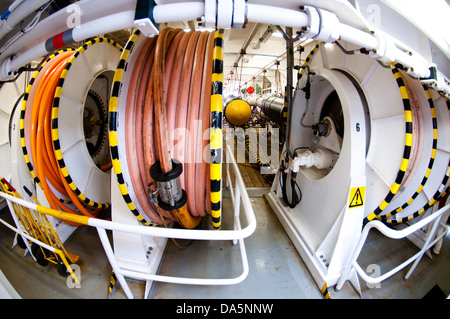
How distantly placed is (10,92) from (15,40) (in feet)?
6.81

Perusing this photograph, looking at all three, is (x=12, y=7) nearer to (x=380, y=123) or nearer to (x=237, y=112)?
(x=380, y=123)

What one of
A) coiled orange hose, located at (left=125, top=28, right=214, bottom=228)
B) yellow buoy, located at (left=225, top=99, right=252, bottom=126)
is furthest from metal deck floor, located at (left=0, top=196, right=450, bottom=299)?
yellow buoy, located at (left=225, top=99, right=252, bottom=126)

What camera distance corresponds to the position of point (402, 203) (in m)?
1.73

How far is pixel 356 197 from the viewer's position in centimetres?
147

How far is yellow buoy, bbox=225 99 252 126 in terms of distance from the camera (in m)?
4.14

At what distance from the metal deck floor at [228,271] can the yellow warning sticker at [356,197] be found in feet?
2.64

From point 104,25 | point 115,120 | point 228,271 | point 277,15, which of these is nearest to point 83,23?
point 104,25

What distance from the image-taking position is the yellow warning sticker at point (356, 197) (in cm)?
146

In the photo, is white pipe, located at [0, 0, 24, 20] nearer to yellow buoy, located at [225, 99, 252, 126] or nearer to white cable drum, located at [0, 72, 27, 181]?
white cable drum, located at [0, 72, 27, 181]

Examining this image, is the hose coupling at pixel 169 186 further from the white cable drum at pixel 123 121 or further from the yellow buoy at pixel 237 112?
the yellow buoy at pixel 237 112

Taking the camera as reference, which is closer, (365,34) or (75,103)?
(365,34)

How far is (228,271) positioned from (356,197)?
4.60ft

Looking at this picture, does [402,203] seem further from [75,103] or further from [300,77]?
[75,103]

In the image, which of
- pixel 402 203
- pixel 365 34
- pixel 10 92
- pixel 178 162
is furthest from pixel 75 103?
pixel 402 203
